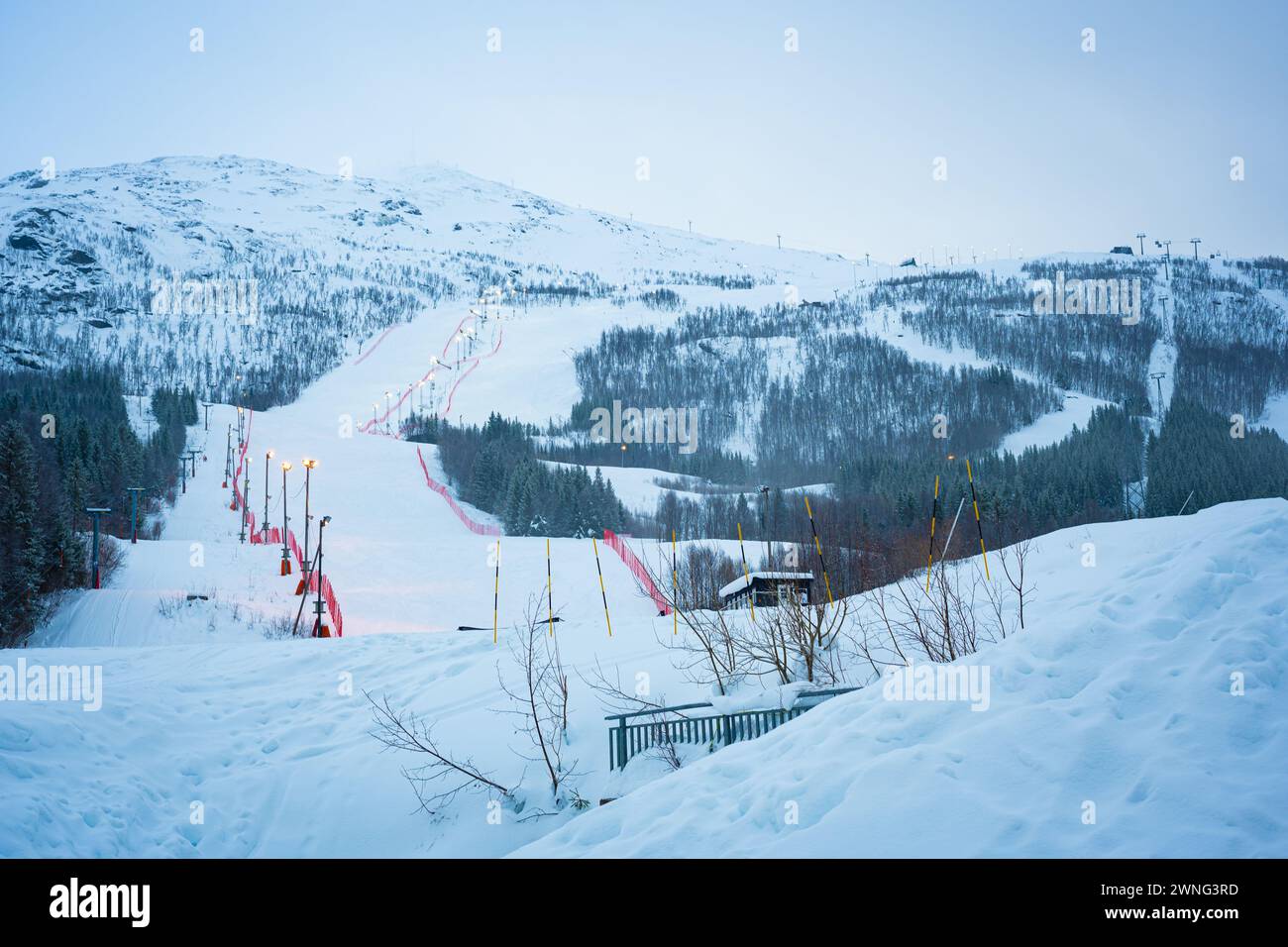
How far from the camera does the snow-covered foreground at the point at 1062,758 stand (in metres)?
5.90

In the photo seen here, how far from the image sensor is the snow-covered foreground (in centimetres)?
590

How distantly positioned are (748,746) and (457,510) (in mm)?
53864

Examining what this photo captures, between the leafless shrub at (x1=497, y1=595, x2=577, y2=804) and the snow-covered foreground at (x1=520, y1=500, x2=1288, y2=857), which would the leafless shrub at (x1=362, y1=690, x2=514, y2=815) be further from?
the snow-covered foreground at (x1=520, y1=500, x2=1288, y2=857)

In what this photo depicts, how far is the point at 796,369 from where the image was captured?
6220 inches

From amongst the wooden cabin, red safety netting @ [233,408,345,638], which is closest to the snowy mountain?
red safety netting @ [233,408,345,638]

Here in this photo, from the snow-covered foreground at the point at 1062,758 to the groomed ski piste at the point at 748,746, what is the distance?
2 cm

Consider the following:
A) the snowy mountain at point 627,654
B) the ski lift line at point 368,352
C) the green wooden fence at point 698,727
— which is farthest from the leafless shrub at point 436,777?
the ski lift line at point 368,352

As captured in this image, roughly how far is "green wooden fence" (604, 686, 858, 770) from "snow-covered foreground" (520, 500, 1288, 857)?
11.1ft

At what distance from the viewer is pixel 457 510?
61125mm

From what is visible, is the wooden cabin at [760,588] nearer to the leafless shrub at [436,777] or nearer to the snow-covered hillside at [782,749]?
the snow-covered hillside at [782,749]

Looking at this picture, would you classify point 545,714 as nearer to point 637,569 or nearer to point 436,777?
point 436,777
